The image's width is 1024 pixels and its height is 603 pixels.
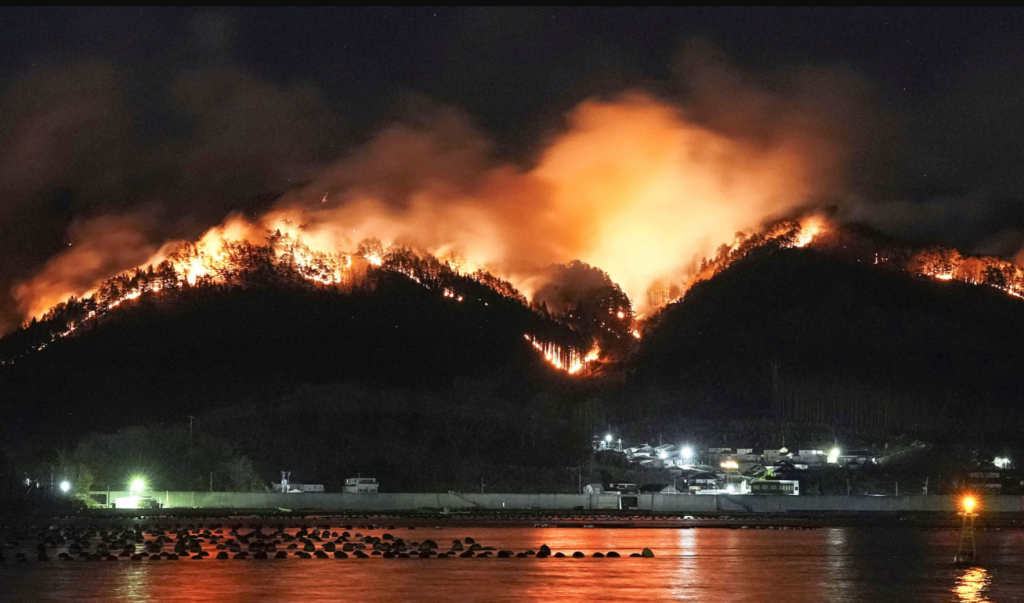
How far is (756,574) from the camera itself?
2264 inches

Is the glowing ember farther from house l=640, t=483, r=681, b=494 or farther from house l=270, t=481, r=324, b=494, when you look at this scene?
house l=270, t=481, r=324, b=494

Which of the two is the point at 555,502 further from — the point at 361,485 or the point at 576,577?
the point at 576,577

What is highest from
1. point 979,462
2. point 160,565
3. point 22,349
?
point 22,349

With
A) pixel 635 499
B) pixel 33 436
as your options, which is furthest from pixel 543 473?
pixel 33 436

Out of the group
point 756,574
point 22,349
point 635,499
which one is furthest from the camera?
point 22,349

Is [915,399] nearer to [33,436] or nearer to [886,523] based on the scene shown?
[886,523]

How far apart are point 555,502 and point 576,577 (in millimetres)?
66344

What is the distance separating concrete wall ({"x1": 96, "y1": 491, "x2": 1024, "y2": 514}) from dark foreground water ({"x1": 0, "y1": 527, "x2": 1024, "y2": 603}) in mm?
43029

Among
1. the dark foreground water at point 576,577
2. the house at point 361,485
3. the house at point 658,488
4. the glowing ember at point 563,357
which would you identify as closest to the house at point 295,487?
the house at point 361,485

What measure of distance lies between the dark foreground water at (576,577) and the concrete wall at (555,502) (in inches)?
1694

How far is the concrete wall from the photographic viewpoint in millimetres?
117062

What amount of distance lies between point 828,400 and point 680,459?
112 feet

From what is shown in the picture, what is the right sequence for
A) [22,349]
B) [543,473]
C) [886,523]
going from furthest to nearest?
[22,349], [543,473], [886,523]

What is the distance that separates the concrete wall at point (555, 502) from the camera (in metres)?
117
